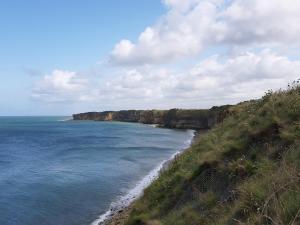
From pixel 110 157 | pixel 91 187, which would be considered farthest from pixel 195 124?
pixel 91 187

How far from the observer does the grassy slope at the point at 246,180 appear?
7.12m

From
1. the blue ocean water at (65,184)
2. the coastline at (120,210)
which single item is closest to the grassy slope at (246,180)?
the coastline at (120,210)

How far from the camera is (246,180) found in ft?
31.0

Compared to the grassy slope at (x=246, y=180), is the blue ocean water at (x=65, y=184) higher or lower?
lower

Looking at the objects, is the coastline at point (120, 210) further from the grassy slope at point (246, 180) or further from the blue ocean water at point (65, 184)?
the grassy slope at point (246, 180)

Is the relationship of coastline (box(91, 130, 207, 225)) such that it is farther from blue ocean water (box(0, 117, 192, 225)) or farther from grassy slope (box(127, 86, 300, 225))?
grassy slope (box(127, 86, 300, 225))

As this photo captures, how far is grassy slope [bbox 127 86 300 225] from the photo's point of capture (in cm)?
712

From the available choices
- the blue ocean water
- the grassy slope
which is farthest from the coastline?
the grassy slope

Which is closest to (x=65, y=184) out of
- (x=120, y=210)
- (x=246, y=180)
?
(x=120, y=210)

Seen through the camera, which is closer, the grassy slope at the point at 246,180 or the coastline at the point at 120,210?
the grassy slope at the point at 246,180

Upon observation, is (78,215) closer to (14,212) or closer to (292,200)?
(14,212)

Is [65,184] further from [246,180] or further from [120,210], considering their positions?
[246,180]

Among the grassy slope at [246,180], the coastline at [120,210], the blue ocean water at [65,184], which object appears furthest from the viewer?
the blue ocean water at [65,184]

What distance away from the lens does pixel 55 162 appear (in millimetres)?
52875
